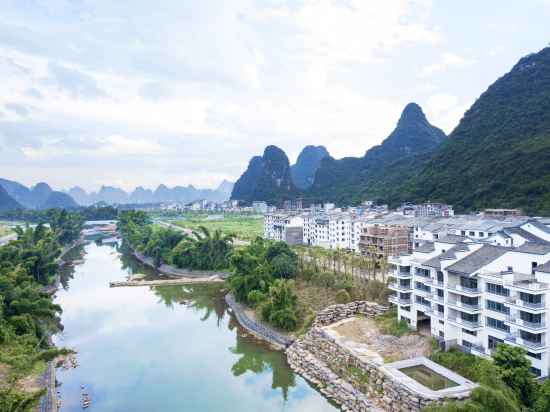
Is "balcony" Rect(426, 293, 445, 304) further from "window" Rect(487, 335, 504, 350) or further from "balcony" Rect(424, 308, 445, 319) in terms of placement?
"window" Rect(487, 335, 504, 350)

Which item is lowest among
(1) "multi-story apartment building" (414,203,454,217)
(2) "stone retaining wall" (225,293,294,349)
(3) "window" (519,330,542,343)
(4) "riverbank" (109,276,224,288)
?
(2) "stone retaining wall" (225,293,294,349)

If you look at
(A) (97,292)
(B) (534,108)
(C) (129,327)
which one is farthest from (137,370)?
(B) (534,108)

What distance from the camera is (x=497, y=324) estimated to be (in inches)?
513

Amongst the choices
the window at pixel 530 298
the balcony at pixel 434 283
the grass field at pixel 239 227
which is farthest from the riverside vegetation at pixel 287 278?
the grass field at pixel 239 227

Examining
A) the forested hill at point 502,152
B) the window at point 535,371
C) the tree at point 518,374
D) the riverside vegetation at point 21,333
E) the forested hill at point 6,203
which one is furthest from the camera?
the forested hill at point 6,203

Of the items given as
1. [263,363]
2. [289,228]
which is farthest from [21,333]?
[289,228]

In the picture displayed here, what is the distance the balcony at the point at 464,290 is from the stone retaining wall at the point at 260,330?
7.53 metres

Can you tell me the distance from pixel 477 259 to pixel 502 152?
1710 inches

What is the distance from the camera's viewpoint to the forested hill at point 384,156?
97500mm

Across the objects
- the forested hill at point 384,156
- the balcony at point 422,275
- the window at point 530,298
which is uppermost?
the forested hill at point 384,156

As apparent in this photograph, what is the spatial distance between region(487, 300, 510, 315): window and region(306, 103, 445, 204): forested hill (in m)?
78.6

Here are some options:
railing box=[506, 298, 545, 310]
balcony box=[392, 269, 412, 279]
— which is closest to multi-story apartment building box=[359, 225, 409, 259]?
balcony box=[392, 269, 412, 279]

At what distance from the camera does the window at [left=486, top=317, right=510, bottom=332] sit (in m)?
12.7

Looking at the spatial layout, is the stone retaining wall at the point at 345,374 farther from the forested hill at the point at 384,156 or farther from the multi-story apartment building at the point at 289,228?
the forested hill at the point at 384,156
